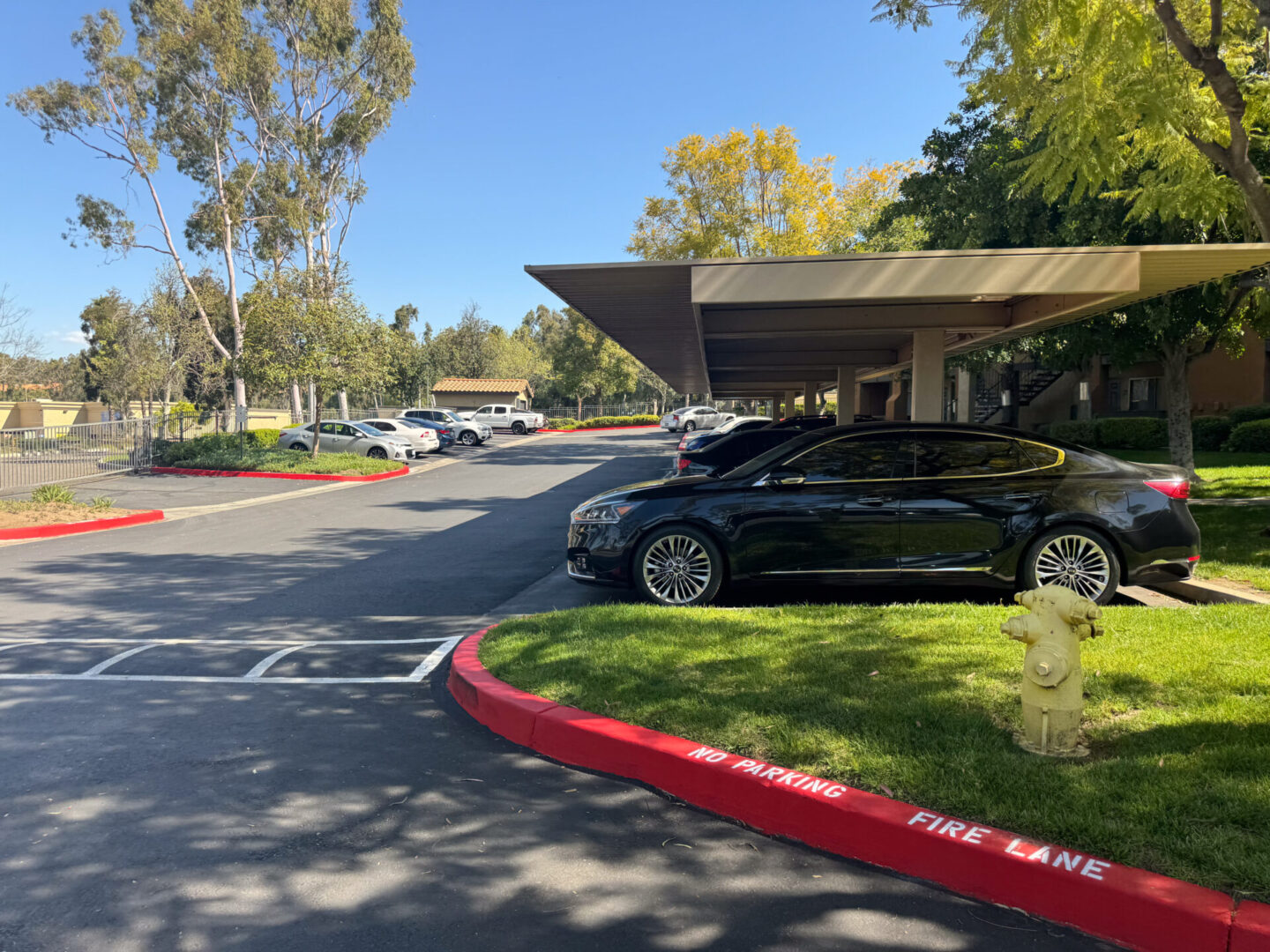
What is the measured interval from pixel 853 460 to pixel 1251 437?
61.5 ft

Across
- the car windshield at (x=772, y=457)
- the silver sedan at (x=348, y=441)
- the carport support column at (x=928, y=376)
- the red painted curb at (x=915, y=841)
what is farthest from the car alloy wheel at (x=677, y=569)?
the silver sedan at (x=348, y=441)

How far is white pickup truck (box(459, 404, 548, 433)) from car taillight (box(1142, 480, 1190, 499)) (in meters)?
45.3

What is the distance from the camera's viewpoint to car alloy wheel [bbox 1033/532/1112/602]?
711 centimetres

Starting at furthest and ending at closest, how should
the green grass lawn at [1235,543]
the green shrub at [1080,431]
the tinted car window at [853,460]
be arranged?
1. the green shrub at [1080,431]
2. the green grass lawn at [1235,543]
3. the tinted car window at [853,460]

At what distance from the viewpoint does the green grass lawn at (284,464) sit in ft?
85.2

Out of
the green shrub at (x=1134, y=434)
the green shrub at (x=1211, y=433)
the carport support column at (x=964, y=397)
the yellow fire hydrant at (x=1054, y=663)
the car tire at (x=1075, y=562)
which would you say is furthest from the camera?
the carport support column at (x=964, y=397)

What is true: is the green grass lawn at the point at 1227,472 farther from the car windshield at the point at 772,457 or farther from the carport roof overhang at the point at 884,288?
the car windshield at the point at 772,457

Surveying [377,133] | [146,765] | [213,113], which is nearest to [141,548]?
[146,765]

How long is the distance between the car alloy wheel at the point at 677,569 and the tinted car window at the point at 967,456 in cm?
192

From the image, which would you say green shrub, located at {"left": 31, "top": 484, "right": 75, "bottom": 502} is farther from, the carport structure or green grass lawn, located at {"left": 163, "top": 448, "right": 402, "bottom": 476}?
the carport structure

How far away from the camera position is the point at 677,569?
7547mm

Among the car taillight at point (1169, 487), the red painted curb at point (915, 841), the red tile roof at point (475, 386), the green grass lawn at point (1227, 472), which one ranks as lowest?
the red painted curb at point (915, 841)

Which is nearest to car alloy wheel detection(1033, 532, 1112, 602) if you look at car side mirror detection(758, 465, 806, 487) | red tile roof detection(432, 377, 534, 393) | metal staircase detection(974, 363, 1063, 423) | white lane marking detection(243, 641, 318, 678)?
car side mirror detection(758, 465, 806, 487)

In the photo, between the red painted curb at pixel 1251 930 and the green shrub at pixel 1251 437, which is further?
the green shrub at pixel 1251 437
